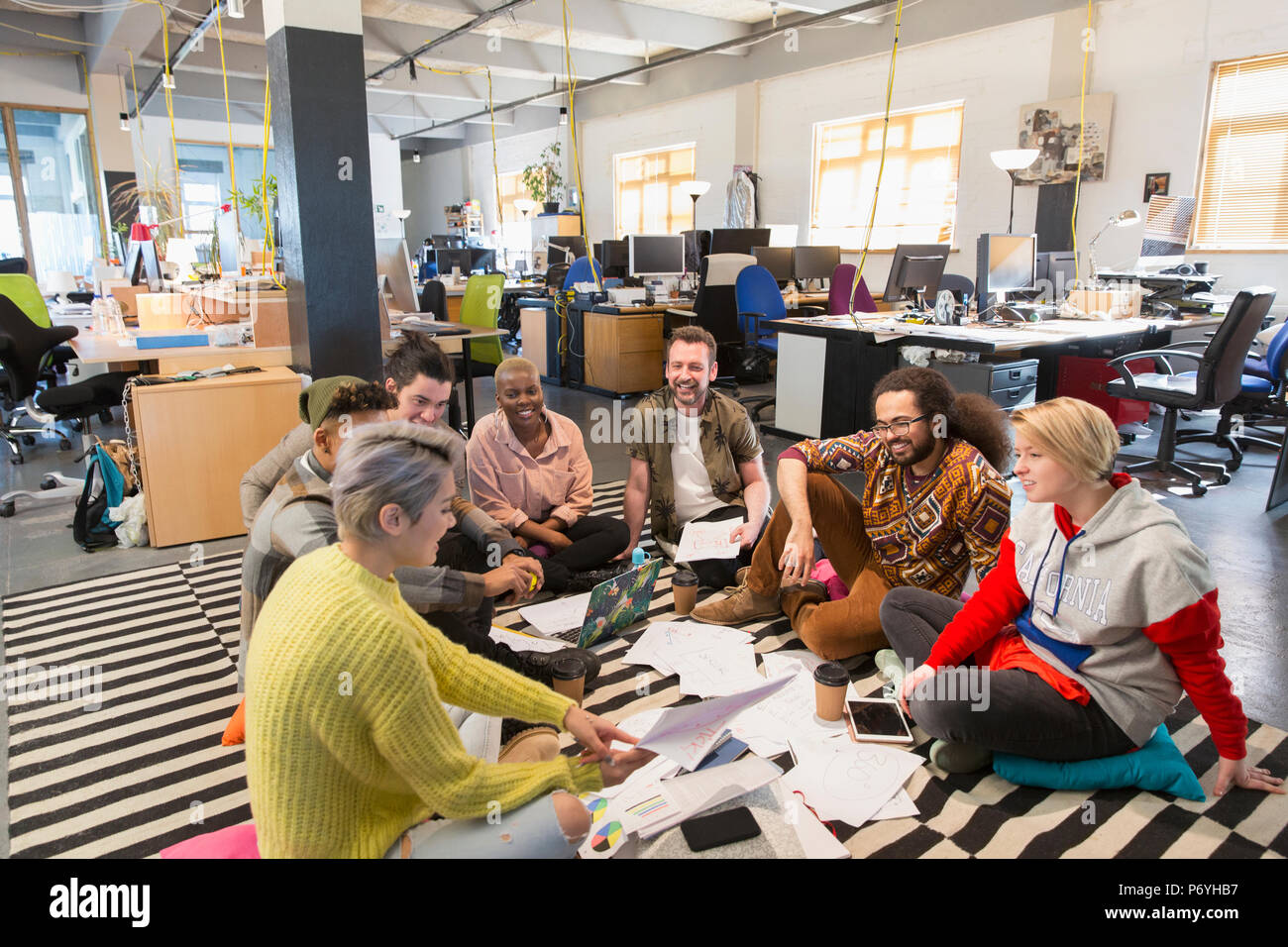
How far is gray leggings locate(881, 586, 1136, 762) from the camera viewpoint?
1844 mm

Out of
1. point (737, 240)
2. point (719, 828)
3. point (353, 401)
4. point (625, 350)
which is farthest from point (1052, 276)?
point (719, 828)

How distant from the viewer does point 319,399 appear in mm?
2156

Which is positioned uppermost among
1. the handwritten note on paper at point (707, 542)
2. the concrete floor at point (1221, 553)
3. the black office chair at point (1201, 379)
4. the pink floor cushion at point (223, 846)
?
the black office chair at point (1201, 379)

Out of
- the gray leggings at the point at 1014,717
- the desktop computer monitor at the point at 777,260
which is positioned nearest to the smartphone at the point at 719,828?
the gray leggings at the point at 1014,717

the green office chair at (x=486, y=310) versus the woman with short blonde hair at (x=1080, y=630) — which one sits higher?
the green office chair at (x=486, y=310)

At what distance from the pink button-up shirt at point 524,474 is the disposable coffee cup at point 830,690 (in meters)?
1.32

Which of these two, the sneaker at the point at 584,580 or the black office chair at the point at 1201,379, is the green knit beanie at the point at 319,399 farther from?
the black office chair at the point at 1201,379

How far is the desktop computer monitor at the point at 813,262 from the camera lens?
797 centimetres

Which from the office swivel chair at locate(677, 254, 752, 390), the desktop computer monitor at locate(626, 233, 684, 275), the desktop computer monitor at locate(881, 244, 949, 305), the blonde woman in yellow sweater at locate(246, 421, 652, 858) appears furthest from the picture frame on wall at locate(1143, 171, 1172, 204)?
the blonde woman in yellow sweater at locate(246, 421, 652, 858)

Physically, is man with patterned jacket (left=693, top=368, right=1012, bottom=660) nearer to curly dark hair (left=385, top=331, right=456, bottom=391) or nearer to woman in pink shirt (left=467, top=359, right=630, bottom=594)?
woman in pink shirt (left=467, top=359, right=630, bottom=594)

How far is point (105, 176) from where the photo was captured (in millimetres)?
9258

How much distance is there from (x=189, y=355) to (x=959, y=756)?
12.9 ft

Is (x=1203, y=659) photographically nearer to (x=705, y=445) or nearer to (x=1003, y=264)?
(x=705, y=445)
